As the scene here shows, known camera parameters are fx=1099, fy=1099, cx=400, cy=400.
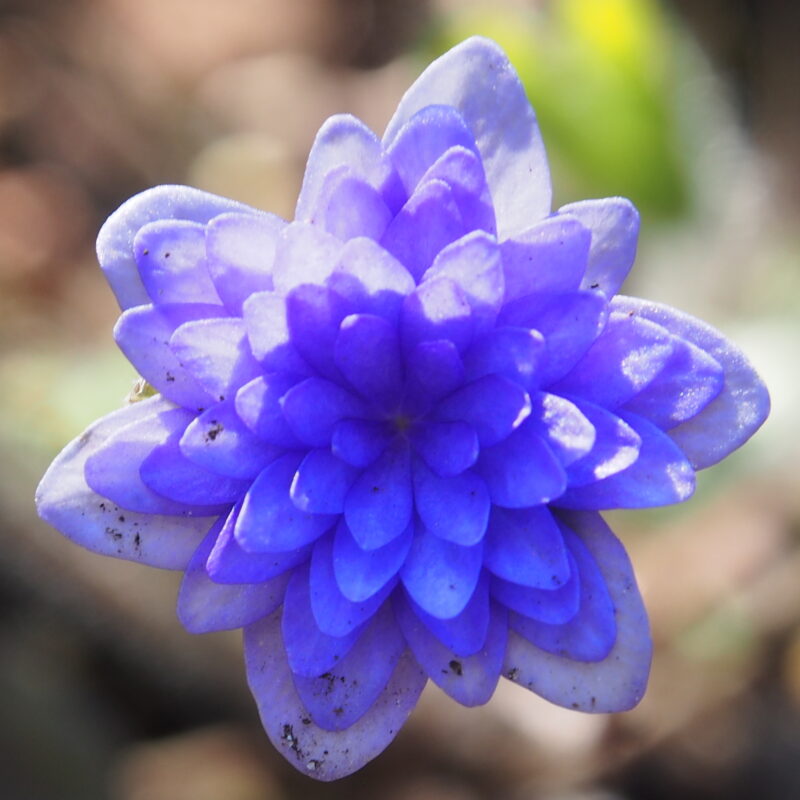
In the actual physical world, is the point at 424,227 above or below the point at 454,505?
above

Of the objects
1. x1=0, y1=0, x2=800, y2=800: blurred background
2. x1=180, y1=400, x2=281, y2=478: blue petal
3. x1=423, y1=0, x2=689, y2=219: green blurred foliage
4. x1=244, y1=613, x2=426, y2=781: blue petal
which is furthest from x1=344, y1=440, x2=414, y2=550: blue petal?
x1=423, y1=0, x2=689, y2=219: green blurred foliage

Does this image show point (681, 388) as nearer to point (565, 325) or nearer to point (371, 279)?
point (565, 325)

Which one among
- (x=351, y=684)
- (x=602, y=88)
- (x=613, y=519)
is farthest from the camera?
(x=602, y=88)

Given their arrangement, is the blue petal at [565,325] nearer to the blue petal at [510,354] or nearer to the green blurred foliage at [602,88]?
the blue petal at [510,354]

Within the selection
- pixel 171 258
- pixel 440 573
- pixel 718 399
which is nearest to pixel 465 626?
pixel 440 573

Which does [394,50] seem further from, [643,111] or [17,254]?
[17,254]

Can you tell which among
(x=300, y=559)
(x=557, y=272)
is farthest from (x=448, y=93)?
(x=300, y=559)

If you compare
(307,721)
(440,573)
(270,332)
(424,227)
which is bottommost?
(307,721)
